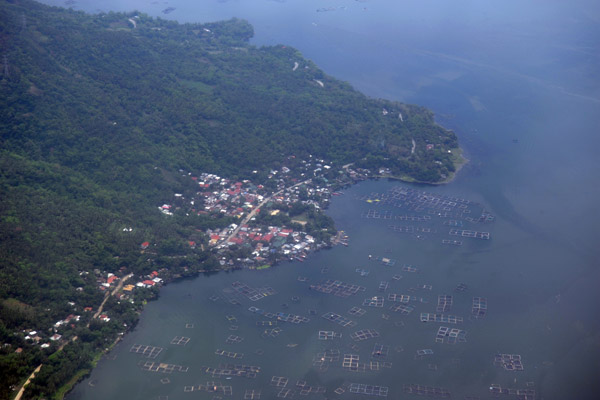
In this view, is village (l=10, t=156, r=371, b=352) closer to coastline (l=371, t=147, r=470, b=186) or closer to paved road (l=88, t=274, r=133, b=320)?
paved road (l=88, t=274, r=133, b=320)

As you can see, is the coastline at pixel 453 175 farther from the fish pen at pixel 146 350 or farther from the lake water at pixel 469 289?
the fish pen at pixel 146 350

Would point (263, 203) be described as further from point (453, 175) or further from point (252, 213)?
point (453, 175)

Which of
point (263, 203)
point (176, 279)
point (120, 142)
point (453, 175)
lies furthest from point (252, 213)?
point (453, 175)

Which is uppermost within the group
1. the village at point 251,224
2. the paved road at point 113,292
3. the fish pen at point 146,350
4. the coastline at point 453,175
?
the coastline at point 453,175

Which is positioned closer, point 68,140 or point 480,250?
point 480,250

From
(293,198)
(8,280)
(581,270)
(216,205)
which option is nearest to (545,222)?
(581,270)

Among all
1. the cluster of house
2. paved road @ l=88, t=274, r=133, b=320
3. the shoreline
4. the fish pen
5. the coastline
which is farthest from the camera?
the coastline

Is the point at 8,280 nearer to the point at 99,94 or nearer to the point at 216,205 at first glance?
the point at 216,205

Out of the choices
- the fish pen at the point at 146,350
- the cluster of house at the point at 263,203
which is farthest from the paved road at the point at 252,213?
the fish pen at the point at 146,350

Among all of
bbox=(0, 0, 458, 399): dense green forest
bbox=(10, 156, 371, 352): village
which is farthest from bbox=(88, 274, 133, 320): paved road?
bbox=(0, 0, 458, 399): dense green forest
